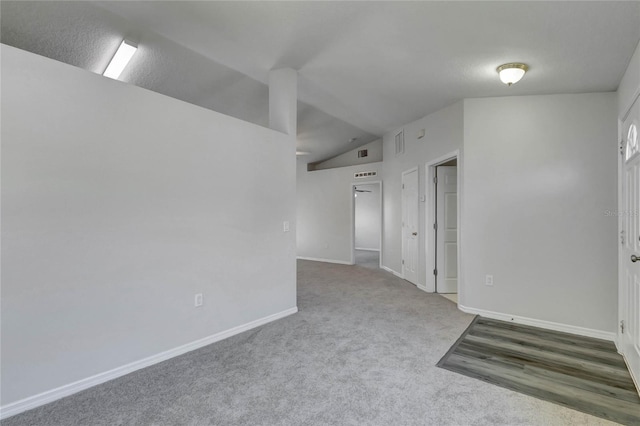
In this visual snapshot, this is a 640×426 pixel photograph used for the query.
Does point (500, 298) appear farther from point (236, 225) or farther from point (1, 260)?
point (1, 260)

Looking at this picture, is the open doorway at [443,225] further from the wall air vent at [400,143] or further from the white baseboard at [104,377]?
the white baseboard at [104,377]

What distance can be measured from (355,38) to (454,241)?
3325 mm

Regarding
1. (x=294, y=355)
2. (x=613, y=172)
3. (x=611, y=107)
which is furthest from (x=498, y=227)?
(x=294, y=355)

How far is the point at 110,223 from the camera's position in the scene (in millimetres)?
2295

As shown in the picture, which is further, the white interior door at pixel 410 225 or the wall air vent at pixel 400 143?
the wall air vent at pixel 400 143

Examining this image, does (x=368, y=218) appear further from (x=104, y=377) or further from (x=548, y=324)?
(x=104, y=377)

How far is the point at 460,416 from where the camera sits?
6.22ft

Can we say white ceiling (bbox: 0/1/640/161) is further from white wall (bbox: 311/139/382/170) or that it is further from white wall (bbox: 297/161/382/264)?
white wall (bbox: 297/161/382/264)

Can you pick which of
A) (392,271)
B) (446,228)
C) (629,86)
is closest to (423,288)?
(446,228)

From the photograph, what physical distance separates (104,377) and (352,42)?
10.7ft

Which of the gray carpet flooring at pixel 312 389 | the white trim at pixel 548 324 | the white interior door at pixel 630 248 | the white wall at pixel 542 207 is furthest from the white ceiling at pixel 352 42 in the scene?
the gray carpet flooring at pixel 312 389

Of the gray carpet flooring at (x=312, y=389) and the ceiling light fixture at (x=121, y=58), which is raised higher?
→ the ceiling light fixture at (x=121, y=58)

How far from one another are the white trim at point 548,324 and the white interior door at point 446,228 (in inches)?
35.2

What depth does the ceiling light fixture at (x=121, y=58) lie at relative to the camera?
3.01 m
